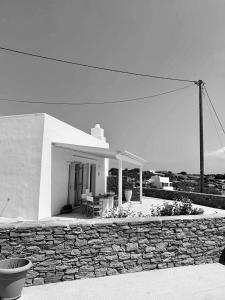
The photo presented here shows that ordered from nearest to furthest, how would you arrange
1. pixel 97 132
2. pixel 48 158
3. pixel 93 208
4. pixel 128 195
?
1. pixel 48 158
2. pixel 93 208
3. pixel 128 195
4. pixel 97 132

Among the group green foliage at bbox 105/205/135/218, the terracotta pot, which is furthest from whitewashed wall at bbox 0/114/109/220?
the terracotta pot

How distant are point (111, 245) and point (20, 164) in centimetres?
560

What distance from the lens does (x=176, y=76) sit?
55.4 ft

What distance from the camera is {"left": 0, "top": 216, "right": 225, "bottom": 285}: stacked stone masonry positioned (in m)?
4.89

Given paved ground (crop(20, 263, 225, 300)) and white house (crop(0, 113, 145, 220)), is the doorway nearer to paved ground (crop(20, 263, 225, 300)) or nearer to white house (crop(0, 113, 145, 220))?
white house (crop(0, 113, 145, 220))

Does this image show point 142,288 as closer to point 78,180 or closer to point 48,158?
point 48,158

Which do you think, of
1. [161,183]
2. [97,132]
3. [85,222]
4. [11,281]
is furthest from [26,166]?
[161,183]

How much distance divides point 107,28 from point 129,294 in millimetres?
11547

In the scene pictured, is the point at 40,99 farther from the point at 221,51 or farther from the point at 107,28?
the point at 221,51

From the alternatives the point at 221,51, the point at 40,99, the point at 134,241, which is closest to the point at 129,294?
the point at 134,241

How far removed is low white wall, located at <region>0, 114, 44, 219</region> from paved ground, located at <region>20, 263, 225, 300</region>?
4710mm

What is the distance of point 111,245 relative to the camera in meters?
5.45

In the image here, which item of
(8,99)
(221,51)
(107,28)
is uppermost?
(107,28)

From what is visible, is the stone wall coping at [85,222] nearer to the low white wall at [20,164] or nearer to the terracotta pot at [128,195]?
the low white wall at [20,164]
